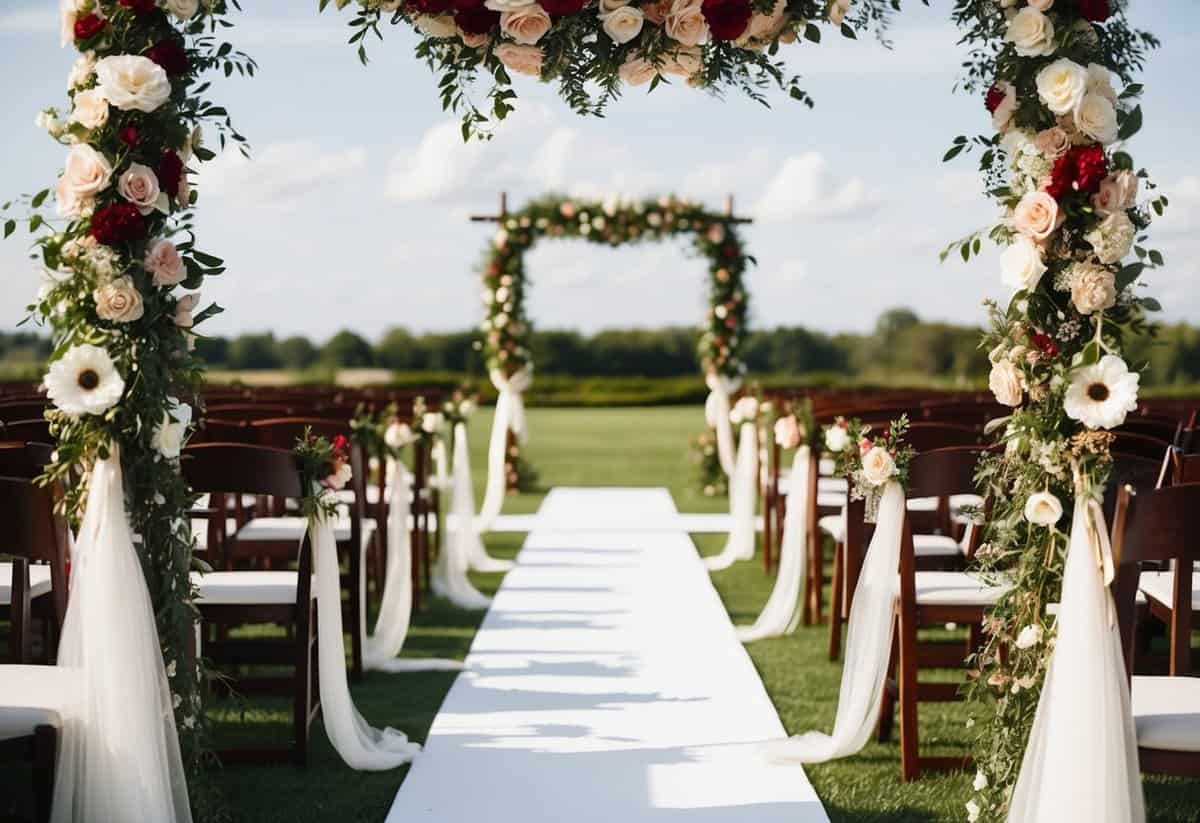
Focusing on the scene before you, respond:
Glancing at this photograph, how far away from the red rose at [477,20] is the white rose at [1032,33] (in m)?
1.41

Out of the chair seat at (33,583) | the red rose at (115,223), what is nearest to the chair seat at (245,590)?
the chair seat at (33,583)

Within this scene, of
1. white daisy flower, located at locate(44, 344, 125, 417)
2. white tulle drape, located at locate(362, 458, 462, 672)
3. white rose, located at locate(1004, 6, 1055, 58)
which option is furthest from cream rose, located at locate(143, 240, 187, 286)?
white tulle drape, located at locate(362, 458, 462, 672)

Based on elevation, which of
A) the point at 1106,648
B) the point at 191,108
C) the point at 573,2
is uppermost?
the point at 573,2

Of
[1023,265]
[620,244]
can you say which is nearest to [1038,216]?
[1023,265]

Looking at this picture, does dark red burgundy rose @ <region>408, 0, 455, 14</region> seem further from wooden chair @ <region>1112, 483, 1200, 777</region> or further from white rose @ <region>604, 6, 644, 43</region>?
wooden chair @ <region>1112, 483, 1200, 777</region>

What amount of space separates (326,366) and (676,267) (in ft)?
32.7

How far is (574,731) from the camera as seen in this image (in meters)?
4.87

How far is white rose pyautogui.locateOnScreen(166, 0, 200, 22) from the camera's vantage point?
3377 millimetres

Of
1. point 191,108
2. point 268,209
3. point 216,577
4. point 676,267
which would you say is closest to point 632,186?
point 216,577

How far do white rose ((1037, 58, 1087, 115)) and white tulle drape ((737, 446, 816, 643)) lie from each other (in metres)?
3.51

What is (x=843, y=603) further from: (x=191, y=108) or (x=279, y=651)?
(x=191, y=108)

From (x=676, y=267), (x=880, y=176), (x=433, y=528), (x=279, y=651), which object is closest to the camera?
(x=279, y=651)

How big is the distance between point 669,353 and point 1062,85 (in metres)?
40.0

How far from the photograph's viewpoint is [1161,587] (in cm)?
444
